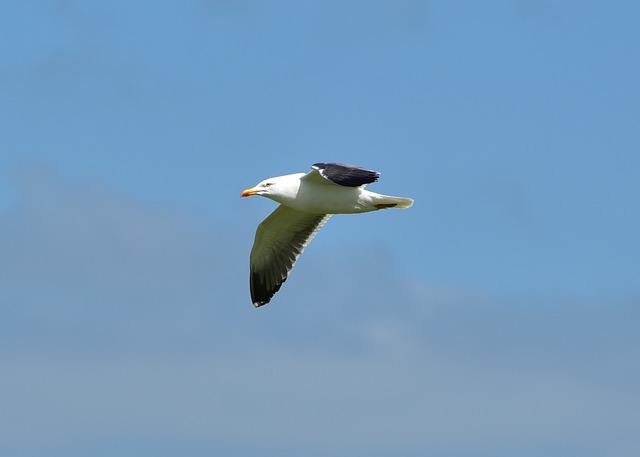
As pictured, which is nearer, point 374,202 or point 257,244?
point 374,202

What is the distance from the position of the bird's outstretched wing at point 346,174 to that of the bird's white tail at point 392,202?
1641mm

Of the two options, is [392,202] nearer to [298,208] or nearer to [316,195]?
[316,195]

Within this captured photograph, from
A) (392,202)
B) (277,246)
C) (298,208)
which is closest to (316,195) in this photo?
(298,208)

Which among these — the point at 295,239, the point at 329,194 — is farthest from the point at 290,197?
the point at 295,239

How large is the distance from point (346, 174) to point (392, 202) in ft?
6.75

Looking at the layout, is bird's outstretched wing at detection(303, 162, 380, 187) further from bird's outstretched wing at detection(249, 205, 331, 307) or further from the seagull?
bird's outstretched wing at detection(249, 205, 331, 307)

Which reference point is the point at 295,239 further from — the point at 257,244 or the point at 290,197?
the point at 290,197

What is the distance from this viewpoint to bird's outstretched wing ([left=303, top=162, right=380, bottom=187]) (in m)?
22.4

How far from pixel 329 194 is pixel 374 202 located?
2.88ft

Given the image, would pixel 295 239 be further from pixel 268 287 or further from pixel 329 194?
pixel 329 194

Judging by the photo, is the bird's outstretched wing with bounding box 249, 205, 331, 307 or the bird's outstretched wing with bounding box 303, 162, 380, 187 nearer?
the bird's outstretched wing with bounding box 303, 162, 380, 187

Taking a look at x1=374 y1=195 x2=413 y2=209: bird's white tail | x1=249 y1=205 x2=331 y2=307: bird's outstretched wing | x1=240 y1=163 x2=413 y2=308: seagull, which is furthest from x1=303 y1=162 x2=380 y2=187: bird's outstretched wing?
x1=249 y1=205 x2=331 y2=307: bird's outstretched wing

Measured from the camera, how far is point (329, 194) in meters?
24.0

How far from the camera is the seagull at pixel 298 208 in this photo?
75.0 ft
